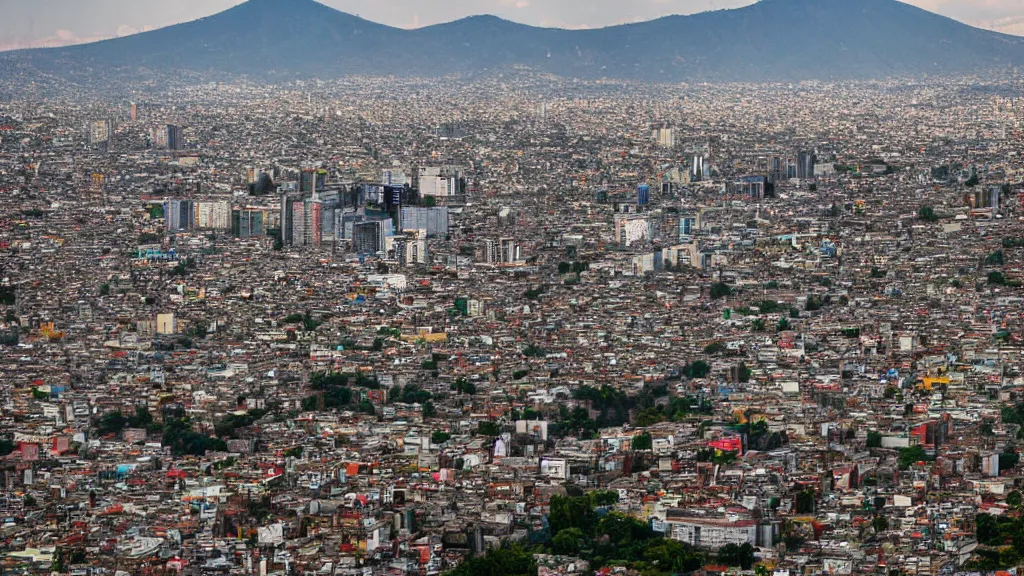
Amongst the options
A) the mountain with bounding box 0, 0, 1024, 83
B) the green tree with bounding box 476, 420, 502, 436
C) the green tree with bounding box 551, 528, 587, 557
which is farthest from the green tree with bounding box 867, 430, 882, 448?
the mountain with bounding box 0, 0, 1024, 83

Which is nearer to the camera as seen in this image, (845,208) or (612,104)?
(845,208)

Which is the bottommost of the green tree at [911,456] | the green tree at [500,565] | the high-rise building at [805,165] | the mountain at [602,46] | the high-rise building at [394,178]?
the green tree at [500,565]

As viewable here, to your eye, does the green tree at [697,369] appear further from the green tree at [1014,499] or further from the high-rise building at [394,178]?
the high-rise building at [394,178]

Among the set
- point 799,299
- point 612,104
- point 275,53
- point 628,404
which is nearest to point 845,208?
point 799,299

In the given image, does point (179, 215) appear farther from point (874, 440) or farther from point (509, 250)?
point (874, 440)

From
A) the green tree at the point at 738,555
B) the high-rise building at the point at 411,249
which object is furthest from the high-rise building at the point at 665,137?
the green tree at the point at 738,555

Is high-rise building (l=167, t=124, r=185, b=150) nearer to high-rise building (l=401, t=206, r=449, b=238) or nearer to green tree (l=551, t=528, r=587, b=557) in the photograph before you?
high-rise building (l=401, t=206, r=449, b=238)

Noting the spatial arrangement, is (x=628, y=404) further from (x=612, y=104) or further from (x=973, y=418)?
(x=612, y=104)

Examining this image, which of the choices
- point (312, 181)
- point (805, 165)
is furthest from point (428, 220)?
point (805, 165)
